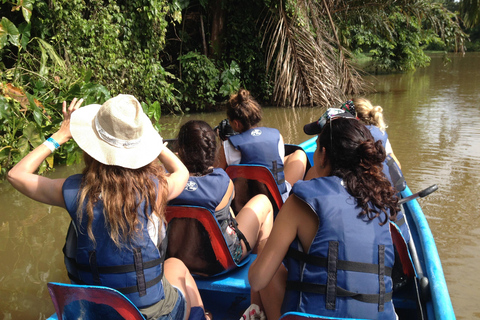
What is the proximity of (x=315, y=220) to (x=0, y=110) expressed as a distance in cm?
425

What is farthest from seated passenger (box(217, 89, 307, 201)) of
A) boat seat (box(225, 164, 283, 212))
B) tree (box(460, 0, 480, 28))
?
tree (box(460, 0, 480, 28))

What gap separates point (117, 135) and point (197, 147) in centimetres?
73

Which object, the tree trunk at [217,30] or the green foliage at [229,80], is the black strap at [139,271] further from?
the tree trunk at [217,30]

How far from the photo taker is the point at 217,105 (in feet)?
39.5

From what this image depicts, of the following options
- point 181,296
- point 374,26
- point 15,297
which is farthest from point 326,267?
point 374,26

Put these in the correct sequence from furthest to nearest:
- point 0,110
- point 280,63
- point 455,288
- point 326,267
→ point 280,63
point 0,110
point 455,288
point 326,267

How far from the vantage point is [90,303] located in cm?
172

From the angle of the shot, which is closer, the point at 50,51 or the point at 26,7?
the point at 26,7

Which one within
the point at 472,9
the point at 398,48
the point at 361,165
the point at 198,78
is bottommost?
the point at 398,48

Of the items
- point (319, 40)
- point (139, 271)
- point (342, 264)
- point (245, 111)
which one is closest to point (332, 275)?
point (342, 264)

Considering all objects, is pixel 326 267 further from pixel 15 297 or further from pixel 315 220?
Result: pixel 15 297

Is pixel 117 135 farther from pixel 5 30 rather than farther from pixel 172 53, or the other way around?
pixel 172 53

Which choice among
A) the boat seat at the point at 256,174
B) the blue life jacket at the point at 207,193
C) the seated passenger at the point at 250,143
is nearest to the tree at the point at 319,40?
the seated passenger at the point at 250,143

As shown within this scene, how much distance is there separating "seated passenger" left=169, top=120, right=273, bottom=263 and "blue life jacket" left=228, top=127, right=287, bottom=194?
0.66 meters
